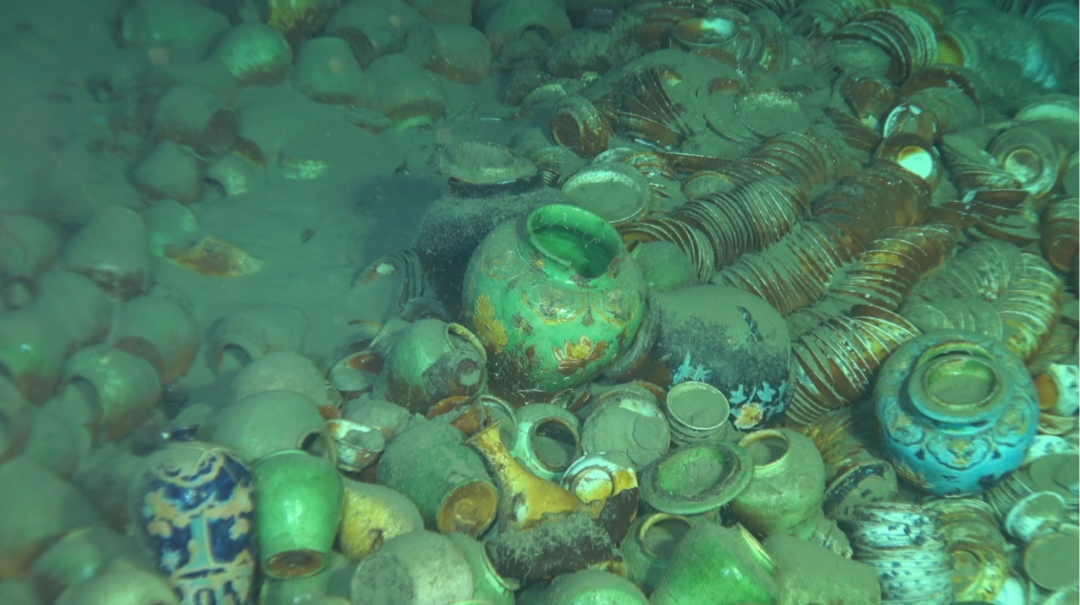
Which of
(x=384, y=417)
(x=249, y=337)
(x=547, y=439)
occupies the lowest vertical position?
(x=547, y=439)

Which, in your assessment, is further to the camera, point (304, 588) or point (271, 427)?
point (271, 427)

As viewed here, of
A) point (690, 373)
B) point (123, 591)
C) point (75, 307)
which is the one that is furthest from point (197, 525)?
point (690, 373)

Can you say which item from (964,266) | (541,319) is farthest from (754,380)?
(964,266)

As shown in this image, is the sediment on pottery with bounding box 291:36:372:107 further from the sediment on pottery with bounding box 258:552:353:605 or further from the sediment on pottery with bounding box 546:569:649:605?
the sediment on pottery with bounding box 546:569:649:605

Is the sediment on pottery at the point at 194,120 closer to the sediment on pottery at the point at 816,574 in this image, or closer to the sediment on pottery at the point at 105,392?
the sediment on pottery at the point at 105,392

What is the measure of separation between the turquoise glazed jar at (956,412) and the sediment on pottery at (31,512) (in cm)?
371

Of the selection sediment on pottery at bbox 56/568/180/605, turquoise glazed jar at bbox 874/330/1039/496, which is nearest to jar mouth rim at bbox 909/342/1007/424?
turquoise glazed jar at bbox 874/330/1039/496

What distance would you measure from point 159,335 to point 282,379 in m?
1.17

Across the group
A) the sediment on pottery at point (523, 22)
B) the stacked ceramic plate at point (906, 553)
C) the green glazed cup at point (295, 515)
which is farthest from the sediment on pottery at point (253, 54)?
the stacked ceramic plate at point (906, 553)

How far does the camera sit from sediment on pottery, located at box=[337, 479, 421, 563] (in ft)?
8.72

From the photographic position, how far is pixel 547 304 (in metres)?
3.32

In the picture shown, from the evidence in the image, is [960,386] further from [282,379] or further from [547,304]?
[282,379]

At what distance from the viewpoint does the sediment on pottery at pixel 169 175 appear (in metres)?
5.22

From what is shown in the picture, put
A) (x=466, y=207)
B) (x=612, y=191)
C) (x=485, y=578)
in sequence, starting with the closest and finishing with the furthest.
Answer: (x=485, y=578), (x=466, y=207), (x=612, y=191)
